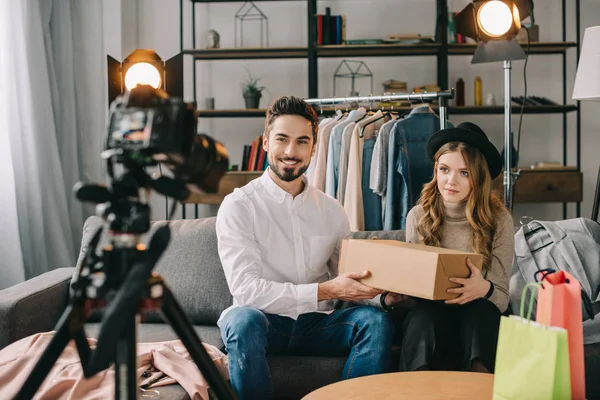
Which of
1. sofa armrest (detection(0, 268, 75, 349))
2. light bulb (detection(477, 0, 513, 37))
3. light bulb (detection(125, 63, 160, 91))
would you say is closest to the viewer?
sofa armrest (detection(0, 268, 75, 349))

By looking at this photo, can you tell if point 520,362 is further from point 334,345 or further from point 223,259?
point 223,259

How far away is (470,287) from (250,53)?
320cm

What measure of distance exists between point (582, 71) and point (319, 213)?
5.05 feet

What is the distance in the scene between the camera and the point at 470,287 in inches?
73.4

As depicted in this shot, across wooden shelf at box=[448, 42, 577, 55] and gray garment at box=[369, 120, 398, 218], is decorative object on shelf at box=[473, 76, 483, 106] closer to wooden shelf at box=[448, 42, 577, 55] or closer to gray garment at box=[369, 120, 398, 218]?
wooden shelf at box=[448, 42, 577, 55]

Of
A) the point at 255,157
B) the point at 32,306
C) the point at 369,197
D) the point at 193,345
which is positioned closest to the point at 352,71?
the point at 255,157

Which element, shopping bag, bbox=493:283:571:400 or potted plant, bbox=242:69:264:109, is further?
potted plant, bbox=242:69:264:109

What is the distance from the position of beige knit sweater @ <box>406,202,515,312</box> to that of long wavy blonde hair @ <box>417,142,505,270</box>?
0.06 ft

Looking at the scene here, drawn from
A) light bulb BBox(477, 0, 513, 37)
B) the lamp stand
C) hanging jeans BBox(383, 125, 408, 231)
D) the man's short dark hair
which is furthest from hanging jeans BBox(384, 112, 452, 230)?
the man's short dark hair

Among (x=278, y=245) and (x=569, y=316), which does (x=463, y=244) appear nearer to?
(x=278, y=245)

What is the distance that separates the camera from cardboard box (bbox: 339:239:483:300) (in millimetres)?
1764

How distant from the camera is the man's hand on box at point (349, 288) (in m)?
1.91

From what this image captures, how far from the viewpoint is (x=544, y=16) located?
4785 millimetres

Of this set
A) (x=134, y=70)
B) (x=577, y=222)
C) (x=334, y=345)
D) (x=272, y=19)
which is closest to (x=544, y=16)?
(x=272, y=19)
